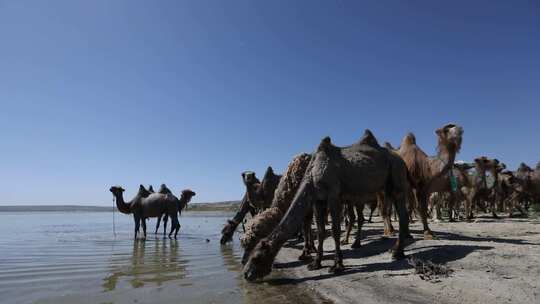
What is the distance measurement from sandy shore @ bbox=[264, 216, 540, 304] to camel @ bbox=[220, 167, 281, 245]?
4841 mm

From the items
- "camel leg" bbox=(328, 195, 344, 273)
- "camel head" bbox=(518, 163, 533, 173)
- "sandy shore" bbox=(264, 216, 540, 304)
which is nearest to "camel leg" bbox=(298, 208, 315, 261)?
"sandy shore" bbox=(264, 216, 540, 304)

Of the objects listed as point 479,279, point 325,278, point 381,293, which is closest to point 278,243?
point 325,278

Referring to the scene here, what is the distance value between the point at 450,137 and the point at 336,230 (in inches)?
207

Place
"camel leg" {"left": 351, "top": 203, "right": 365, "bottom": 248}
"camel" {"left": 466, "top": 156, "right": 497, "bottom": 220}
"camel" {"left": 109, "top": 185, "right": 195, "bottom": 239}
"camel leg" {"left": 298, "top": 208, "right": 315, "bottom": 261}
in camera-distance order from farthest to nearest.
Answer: "camel" {"left": 109, "top": 185, "right": 195, "bottom": 239} < "camel" {"left": 466, "top": 156, "right": 497, "bottom": 220} < "camel leg" {"left": 351, "top": 203, "right": 365, "bottom": 248} < "camel leg" {"left": 298, "top": 208, "right": 315, "bottom": 261}

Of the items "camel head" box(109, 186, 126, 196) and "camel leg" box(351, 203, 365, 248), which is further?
"camel head" box(109, 186, 126, 196)

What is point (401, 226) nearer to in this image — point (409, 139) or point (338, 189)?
point (338, 189)

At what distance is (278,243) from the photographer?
699 cm

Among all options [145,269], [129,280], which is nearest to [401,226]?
[129,280]

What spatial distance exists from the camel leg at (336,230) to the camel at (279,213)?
3.50ft

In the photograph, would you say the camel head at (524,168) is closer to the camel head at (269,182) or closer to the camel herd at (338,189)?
the camel herd at (338,189)

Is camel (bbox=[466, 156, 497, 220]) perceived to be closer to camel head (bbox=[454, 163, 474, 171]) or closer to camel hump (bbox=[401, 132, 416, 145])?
camel head (bbox=[454, 163, 474, 171])

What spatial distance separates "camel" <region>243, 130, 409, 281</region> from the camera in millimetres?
7016

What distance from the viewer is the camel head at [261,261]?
6.91 meters

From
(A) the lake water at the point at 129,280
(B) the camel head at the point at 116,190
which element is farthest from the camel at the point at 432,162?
(B) the camel head at the point at 116,190
